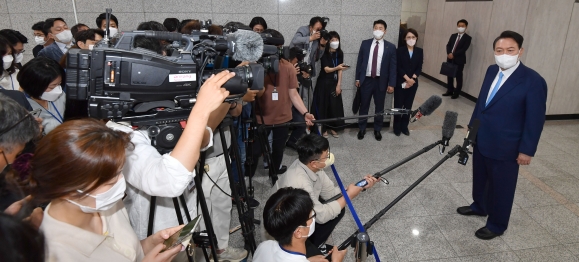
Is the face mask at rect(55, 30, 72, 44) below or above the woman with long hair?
above

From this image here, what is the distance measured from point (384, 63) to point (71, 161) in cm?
411

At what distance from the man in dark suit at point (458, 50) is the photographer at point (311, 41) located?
12.0 feet

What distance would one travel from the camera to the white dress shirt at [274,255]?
5.00 ft

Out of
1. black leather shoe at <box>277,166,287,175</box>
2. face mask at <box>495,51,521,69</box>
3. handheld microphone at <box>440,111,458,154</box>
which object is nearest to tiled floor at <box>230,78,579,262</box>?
black leather shoe at <box>277,166,287,175</box>

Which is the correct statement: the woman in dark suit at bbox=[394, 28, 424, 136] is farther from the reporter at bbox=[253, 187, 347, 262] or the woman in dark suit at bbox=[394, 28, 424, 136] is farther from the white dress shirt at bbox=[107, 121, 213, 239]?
the white dress shirt at bbox=[107, 121, 213, 239]

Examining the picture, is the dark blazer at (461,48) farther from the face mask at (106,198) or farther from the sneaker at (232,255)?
the face mask at (106,198)

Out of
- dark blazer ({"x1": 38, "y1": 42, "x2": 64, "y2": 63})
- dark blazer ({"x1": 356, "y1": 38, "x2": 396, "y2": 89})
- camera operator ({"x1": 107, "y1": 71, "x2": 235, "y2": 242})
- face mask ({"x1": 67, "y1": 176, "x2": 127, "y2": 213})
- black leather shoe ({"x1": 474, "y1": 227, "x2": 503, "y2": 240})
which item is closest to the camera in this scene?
face mask ({"x1": 67, "y1": 176, "x2": 127, "y2": 213})

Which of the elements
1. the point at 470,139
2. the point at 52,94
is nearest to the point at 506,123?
the point at 470,139

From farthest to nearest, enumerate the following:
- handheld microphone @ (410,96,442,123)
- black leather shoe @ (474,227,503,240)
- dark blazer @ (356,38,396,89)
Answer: dark blazer @ (356,38,396,89) → black leather shoe @ (474,227,503,240) → handheld microphone @ (410,96,442,123)

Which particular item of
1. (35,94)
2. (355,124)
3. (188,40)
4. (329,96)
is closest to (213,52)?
(188,40)

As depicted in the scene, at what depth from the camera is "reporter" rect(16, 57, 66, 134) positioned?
82.1 inches

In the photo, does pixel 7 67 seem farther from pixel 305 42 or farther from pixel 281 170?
pixel 305 42

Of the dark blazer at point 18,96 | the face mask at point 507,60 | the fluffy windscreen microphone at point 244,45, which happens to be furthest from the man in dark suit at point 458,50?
the dark blazer at point 18,96

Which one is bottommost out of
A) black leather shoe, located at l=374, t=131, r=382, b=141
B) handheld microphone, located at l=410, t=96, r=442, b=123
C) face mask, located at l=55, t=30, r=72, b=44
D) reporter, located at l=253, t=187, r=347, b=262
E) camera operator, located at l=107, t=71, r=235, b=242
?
black leather shoe, located at l=374, t=131, r=382, b=141
